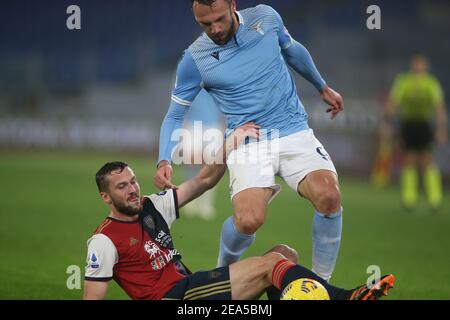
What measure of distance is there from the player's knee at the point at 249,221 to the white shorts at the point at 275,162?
22 centimetres

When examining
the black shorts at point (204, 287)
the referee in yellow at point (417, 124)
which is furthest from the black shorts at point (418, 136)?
the black shorts at point (204, 287)

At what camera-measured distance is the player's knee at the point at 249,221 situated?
17.5 feet

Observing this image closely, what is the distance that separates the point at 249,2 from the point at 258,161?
13039mm

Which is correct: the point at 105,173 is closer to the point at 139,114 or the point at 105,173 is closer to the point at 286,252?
the point at 286,252

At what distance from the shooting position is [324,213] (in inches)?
213

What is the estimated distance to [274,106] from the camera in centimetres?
568

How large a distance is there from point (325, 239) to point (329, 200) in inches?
11.6

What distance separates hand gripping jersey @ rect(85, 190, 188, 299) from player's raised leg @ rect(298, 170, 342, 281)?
93 centimetres

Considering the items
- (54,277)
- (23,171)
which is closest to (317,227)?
(54,277)

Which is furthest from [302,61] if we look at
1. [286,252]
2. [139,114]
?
[139,114]

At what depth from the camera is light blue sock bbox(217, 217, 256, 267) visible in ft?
18.1

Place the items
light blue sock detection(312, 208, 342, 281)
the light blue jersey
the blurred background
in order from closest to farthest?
light blue sock detection(312, 208, 342, 281)
the light blue jersey
the blurred background

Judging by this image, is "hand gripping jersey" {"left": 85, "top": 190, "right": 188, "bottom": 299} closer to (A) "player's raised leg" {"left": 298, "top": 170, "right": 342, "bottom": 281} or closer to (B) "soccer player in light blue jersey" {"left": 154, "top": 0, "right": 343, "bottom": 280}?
(B) "soccer player in light blue jersey" {"left": 154, "top": 0, "right": 343, "bottom": 280}

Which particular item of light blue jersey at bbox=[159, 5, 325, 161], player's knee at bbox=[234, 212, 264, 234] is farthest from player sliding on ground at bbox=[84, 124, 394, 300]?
light blue jersey at bbox=[159, 5, 325, 161]
